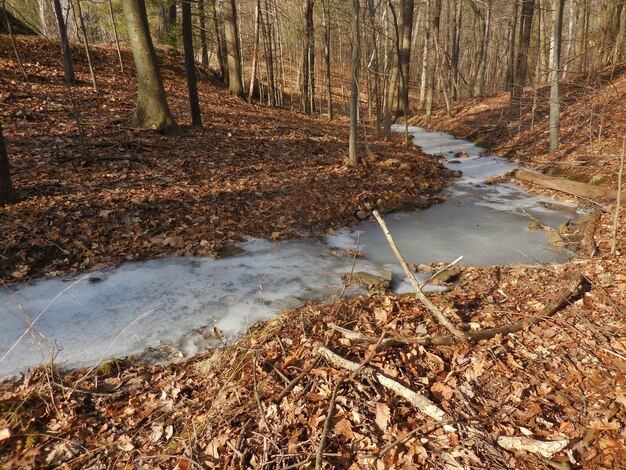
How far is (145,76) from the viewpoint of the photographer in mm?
9281

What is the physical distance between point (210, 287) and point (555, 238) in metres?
6.47

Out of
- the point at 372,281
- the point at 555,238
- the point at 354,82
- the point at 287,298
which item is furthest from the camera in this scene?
the point at 354,82

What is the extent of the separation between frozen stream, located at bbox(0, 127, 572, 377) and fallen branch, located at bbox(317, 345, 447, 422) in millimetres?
A: 1381

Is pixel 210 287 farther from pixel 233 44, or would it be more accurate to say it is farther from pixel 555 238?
pixel 233 44

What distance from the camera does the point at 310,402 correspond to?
2918 millimetres

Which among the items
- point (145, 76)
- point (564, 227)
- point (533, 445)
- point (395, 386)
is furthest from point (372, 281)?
point (145, 76)

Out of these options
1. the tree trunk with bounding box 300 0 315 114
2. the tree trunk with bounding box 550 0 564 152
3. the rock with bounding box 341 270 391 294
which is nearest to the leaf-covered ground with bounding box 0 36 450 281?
the rock with bounding box 341 270 391 294

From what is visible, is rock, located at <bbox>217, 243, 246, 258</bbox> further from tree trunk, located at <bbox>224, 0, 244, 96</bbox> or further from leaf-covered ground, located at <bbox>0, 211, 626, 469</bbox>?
tree trunk, located at <bbox>224, 0, 244, 96</bbox>

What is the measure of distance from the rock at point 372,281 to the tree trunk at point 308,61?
56.5 feet

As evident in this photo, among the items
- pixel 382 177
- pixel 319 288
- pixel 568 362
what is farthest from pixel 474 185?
pixel 568 362

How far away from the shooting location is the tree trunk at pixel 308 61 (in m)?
18.5

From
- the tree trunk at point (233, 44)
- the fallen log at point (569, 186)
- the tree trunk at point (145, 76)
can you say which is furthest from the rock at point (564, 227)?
the tree trunk at point (233, 44)

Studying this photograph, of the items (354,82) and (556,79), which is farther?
(556,79)

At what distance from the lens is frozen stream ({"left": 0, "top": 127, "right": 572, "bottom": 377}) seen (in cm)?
395
